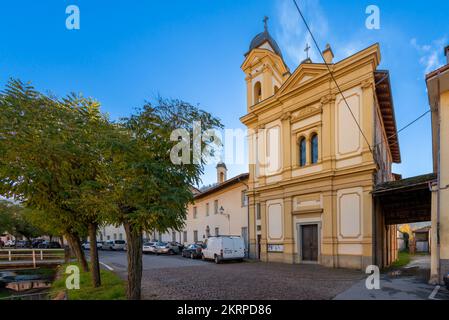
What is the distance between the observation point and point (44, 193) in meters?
8.77

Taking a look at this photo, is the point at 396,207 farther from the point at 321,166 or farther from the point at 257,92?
the point at 257,92

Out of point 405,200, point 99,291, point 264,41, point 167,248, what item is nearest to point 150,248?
point 167,248

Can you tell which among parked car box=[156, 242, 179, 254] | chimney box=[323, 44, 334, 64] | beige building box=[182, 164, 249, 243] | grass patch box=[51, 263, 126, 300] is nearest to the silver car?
parked car box=[156, 242, 179, 254]

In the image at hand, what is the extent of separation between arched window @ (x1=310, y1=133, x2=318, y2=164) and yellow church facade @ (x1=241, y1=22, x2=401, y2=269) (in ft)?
0.20

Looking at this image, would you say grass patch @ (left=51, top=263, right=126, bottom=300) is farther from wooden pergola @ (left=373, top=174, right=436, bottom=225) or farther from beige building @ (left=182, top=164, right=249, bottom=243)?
beige building @ (left=182, top=164, right=249, bottom=243)

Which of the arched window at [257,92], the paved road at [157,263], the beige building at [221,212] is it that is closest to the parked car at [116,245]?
the beige building at [221,212]

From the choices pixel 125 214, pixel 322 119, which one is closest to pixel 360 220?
pixel 322 119

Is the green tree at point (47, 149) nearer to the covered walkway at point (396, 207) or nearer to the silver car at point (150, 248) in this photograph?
the covered walkway at point (396, 207)

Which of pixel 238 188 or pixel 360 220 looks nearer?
pixel 360 220

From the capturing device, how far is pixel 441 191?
1049 centimetres

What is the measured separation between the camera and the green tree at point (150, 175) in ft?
22.0
